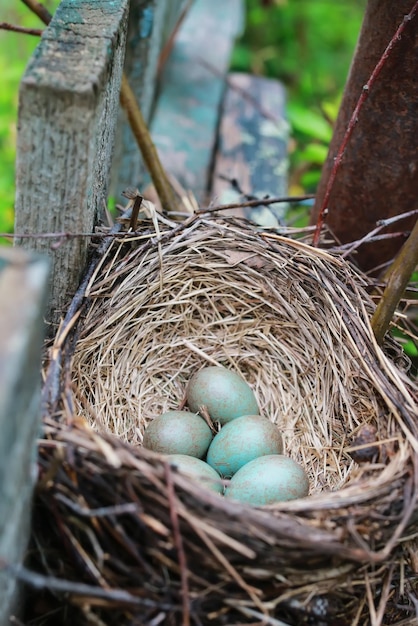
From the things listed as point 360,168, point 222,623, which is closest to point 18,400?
point 222,623

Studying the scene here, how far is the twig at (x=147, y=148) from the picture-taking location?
7.90 feet

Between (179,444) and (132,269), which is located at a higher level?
(132,269)

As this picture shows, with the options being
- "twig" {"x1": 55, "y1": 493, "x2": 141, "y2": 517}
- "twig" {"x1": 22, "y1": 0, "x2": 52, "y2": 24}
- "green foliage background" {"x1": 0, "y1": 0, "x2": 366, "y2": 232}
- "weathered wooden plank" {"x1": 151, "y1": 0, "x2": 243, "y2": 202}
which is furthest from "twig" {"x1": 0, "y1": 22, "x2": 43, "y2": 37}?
"green foliage background" {"x1": 0, "y1": 0, "x2": 366, "y2": 232}

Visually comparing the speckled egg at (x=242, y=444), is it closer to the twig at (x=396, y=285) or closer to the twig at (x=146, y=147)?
the twig at (x=396, y=285)

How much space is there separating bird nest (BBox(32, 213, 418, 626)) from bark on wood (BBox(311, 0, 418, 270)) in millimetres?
318

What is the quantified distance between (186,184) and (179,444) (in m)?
1.63

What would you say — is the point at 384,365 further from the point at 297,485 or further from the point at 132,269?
the point at 132,269

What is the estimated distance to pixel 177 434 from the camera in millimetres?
1951

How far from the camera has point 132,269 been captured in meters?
2.05

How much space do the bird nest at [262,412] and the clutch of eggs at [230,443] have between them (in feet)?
0.39

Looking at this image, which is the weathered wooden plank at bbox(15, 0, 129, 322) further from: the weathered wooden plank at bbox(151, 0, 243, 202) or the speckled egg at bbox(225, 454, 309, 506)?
the weathered wooden plank at bbox(151, 0, 243, 202)

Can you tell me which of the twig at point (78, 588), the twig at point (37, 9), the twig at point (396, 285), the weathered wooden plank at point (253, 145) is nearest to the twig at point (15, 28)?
the twig at point (37, 9)

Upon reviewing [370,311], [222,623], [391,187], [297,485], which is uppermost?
[391,187]

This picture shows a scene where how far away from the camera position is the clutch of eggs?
171 cm
